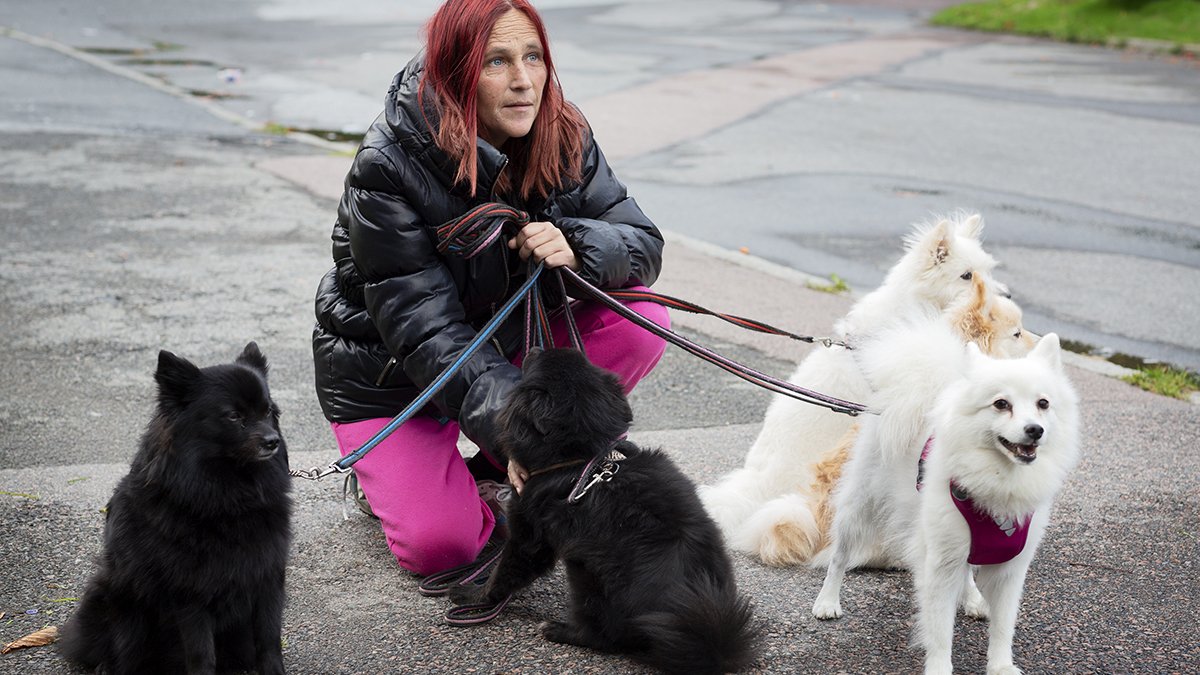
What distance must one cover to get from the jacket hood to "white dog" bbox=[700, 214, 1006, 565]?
1.43 meters

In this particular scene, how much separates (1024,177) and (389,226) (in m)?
8.60

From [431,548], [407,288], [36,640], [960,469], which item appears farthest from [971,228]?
[36,640]

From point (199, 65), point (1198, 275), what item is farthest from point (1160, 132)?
point (199, 65)

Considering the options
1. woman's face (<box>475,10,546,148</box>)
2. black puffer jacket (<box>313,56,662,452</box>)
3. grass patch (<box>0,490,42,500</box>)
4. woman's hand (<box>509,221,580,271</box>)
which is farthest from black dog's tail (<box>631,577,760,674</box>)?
grass patch (<box>0,490,42,500</box>)

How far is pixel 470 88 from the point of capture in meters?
3.80

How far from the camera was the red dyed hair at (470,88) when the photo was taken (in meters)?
3.76

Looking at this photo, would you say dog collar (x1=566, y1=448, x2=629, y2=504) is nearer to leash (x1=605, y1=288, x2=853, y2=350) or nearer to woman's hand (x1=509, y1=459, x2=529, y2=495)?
woman's hand (x1=509, y1=459, x2=529, y2=495)

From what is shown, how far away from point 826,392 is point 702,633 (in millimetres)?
1429

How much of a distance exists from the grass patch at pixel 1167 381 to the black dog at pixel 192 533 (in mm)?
4787

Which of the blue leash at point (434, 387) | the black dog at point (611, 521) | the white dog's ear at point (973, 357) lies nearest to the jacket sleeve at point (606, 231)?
the blue leash at point (434, 387)

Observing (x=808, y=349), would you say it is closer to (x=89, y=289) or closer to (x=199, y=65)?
(x=89, y=289)

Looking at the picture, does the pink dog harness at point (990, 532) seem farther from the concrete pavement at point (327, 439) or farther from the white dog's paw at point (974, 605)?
the white dog's paw at point (974, 605)

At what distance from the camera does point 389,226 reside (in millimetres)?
3721

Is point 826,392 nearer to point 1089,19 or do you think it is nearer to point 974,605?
point 974,605
